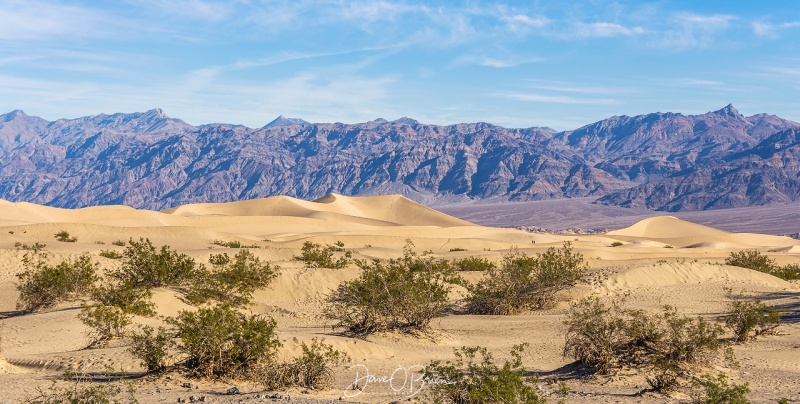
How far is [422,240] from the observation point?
5841 centimetres

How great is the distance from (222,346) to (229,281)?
12.6 metres

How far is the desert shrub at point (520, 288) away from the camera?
24.5 meters

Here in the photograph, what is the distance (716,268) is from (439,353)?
20.7 meters

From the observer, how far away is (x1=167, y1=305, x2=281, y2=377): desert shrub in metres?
12.6

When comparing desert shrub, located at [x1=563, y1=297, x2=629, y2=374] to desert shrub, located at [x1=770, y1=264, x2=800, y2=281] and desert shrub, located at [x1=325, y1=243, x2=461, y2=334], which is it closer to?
desert shrub, located at [x1=325, y1=243, x2=461, y2=334]

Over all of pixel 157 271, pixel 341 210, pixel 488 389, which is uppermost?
pixel 341 210

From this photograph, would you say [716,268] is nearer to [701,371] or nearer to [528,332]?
[528,332]

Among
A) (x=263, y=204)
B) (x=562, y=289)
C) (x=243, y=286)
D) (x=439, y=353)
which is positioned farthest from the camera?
(x=263, y=204)

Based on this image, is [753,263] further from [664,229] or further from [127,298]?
[664,229]

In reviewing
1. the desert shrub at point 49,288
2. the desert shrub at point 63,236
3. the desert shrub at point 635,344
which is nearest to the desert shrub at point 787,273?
the desert shrub at point 635,344

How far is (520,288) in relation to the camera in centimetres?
2494

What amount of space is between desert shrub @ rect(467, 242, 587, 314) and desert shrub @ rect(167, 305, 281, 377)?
12615mm

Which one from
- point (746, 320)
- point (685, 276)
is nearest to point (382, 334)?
point (746, 320)

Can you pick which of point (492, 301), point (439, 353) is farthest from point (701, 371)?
point (492, 301)
